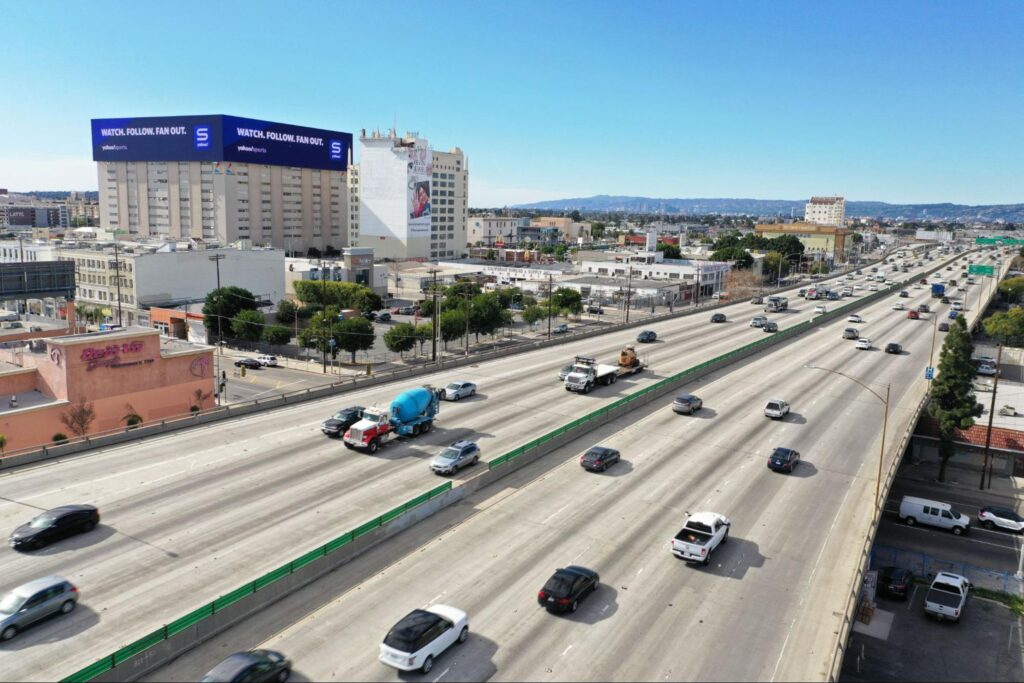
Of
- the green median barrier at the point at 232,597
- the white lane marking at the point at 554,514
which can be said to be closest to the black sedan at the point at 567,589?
the white lane marking at the point at 554,514

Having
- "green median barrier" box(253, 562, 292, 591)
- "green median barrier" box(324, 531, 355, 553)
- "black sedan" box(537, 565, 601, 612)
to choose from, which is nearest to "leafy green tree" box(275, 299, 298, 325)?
"green median barrier" box(324, 531, 355, 553)

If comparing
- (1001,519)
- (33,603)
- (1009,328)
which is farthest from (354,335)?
(1009,328)

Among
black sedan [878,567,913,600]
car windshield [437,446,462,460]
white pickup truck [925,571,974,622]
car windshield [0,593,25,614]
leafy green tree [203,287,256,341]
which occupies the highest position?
leafy green tree [203,287,256,341]

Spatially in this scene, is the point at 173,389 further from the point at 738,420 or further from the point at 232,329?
the point at 738,420

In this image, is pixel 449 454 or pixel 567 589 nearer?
pixel 567 589

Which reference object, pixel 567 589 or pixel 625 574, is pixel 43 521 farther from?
pixel 625 574

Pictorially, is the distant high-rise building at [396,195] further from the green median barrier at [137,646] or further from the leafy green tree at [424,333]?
the green median barrier at [137,646]

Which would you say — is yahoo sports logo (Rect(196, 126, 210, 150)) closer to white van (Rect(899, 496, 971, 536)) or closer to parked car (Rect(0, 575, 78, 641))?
parked car (Rect(0, 575, 78, 641))
